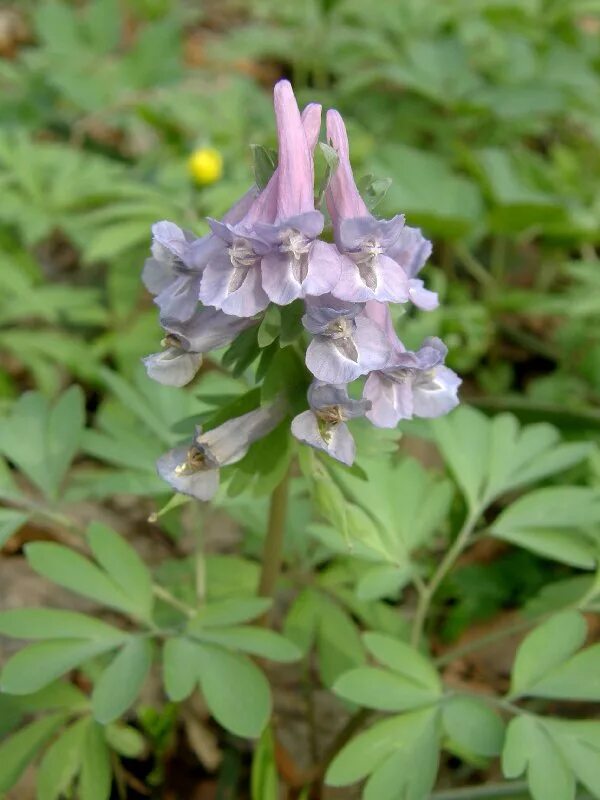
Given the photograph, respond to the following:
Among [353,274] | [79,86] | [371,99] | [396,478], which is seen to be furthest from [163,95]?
[353,274]

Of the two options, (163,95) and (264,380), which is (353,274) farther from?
(163,95)

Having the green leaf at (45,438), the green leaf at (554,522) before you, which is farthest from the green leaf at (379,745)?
the green leaf at (45,438)

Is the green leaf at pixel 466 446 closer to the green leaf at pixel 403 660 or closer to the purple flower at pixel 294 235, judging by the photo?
the green leaf at pixel 403 660

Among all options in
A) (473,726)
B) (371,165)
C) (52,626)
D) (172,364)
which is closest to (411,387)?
(172,364)

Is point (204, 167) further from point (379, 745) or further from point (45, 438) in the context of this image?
point (379, 745)

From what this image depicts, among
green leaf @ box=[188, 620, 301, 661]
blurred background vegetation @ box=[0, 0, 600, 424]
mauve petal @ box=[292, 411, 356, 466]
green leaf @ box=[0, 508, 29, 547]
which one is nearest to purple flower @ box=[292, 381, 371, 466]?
mauve petal @ box=[292, 411, 356, 466]
